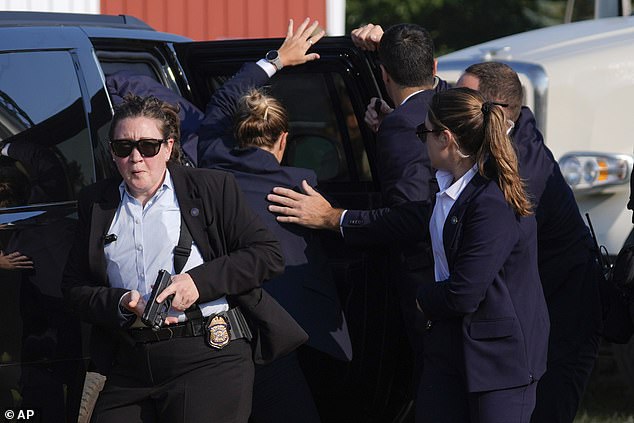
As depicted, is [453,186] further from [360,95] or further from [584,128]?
[584,128]

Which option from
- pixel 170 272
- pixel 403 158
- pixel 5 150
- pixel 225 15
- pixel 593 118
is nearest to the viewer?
pixel 170 272

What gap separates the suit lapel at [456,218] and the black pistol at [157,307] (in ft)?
2.89

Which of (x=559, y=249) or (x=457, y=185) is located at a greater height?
(x=457, y=185)

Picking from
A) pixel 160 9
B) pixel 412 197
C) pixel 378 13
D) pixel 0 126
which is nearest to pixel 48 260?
pixel 0 126

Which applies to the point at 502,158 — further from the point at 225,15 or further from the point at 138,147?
the point at 225,15

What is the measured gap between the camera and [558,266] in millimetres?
4273

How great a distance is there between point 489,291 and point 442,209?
0.98ft

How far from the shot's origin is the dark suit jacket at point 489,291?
349 centimetres

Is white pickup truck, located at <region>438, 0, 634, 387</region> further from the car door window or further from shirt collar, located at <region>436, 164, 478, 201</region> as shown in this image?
shirt collar, located at <region>436, 164, 478, 201</region>

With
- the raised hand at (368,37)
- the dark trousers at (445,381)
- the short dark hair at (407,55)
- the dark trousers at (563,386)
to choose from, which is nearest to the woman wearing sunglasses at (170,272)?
the dark trousers at (445,381)

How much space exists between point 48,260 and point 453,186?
4.26ft

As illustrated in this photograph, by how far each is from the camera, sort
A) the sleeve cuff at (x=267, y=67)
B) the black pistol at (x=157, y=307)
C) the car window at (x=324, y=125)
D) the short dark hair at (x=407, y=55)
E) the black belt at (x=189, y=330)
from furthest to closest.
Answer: the car window at (x=324, y=125)
the sleeve cuff at (x=267, y=67)
the short dark hair at (x=407, y=55)
the black belt at (x=189, y=330)
the black pistol at (x=157, y=307)

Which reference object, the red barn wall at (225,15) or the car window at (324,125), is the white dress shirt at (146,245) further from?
the red barn wall at (225,15)
